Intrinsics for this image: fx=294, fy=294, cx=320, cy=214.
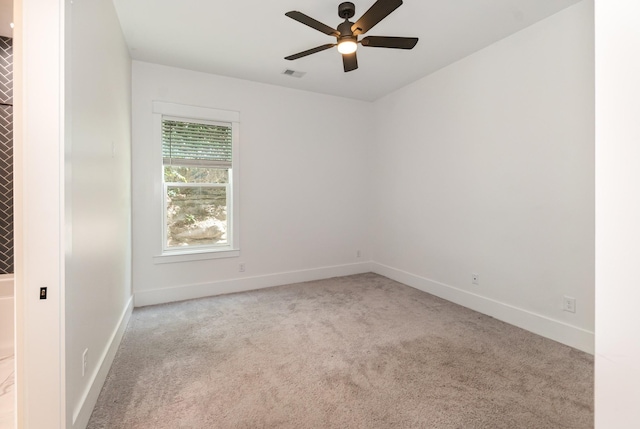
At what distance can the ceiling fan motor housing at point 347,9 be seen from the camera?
7.62 ft

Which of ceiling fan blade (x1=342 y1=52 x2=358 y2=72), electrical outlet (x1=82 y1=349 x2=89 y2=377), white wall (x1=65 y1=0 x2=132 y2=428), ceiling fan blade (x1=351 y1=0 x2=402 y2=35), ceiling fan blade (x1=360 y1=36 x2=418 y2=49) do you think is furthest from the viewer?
ceiling fan blade (x1=342 y1=52 x2=358 y2=72)

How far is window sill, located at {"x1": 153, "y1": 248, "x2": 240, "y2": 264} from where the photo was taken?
3570mm

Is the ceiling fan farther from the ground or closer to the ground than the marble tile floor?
farther from the ground

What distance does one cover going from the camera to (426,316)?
3137 millimetres

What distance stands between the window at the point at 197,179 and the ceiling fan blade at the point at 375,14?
2.18 metres

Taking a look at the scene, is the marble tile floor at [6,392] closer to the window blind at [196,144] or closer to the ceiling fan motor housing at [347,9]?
the window blind at [196,144]

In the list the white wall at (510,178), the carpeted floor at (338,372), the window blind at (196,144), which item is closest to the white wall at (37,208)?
the carpeted floor at (338,372)

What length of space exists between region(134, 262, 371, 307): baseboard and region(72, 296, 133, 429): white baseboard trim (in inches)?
30.8

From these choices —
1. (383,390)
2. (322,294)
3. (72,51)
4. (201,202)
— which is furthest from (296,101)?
(383,390)

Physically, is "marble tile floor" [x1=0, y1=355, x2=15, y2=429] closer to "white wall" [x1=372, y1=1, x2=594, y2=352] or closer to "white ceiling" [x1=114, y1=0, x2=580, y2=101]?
"white ceiling" [x1=114, y1=0, x2=580, y2=101]

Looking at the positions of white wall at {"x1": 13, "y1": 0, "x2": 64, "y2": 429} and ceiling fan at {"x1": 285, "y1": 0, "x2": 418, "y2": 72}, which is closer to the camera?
white wall at {"x1": 13, "y1": 0, "x2": 64, "y2": 429}

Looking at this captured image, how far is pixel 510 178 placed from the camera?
297 cm

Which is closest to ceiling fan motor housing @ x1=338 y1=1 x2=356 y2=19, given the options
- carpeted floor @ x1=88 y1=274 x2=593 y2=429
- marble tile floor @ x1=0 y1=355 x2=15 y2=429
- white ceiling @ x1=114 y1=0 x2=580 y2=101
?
white ceiling @ x1=114 y1=0 x2=580 y2=101

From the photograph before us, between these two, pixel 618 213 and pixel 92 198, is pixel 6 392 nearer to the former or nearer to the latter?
pixel 92 198
